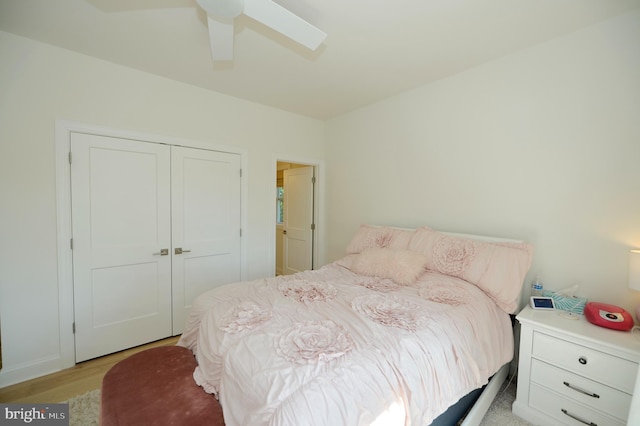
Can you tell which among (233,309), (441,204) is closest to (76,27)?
(233,309)

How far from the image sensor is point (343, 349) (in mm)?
1112

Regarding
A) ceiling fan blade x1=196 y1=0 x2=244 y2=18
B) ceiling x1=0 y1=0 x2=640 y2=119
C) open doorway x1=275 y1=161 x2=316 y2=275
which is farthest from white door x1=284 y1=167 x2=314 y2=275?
ceiling fan blade x1=196 y1=0 x2=244 y2=18

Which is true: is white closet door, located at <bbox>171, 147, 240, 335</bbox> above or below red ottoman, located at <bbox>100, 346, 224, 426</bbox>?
above

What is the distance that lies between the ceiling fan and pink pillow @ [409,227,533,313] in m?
1.86

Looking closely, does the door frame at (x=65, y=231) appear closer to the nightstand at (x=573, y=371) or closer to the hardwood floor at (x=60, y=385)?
the hardwood floor at (x=60, y=385)

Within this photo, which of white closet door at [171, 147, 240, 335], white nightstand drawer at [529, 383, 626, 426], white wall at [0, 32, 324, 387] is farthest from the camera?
white closet door at [171, 147, 240, 335]

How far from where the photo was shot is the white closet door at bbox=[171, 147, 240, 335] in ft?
8.95

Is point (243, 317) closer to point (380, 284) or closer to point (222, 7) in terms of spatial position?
point (380, 284)

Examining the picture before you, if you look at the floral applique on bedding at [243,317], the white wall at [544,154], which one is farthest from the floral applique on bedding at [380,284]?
the white wall at [544,154]

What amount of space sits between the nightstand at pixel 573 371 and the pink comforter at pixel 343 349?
0.17 m

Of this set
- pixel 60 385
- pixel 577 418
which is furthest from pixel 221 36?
pixel 577 418

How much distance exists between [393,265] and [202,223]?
2082mm

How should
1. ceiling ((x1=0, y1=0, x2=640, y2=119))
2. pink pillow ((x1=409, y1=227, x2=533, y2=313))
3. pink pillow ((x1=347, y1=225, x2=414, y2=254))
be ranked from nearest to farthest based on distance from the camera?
ceiling ((x1=0, y1=0, x2=640, y2=119))
pink pillow ((x1=409, y1=227, x2=533, y2=313))
pink pillow ((x1=347, y1=225, x2=414, y2=254))

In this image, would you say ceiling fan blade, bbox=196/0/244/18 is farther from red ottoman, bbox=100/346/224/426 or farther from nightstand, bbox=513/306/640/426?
nightstand, bbox=513/306/640/426
